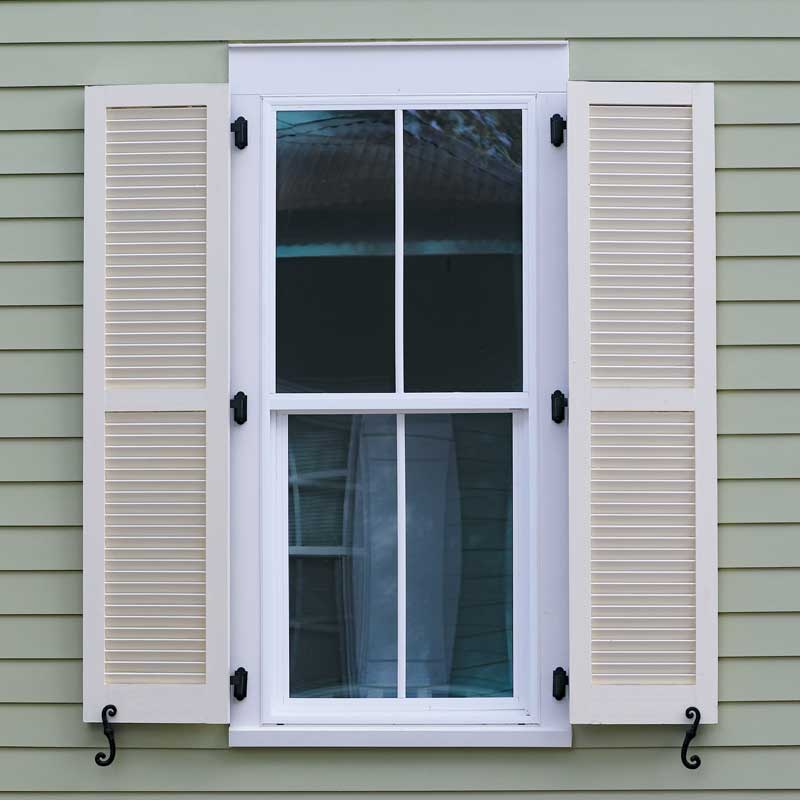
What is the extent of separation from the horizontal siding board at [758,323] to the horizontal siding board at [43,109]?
1.73 m

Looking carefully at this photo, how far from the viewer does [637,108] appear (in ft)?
10.0

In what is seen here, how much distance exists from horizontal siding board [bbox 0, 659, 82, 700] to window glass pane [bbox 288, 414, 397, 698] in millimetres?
553

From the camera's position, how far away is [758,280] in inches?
121

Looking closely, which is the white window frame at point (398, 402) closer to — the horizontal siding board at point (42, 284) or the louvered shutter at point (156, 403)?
the louvered shutter at point (156, 403)

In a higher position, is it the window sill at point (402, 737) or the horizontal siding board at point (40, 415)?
the horizontal siding board at point (40, 415)

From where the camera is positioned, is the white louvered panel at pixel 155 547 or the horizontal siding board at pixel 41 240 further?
the horizontal siding board at pixel 41 240

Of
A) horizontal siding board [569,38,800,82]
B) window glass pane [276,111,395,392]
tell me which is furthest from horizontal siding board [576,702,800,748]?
horizontal siding board [569,38,800,82]

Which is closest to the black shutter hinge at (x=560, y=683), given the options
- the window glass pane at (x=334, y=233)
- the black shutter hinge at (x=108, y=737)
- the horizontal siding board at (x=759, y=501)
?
the horizontal siding board at (x=759, y=501)

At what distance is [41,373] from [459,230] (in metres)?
1.14

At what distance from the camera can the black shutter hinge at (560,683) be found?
3.03 metres

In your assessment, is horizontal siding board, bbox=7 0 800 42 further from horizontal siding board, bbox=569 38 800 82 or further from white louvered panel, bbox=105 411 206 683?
white louvered panel, bbox=105 411 206 683

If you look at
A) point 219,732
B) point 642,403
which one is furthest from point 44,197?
point 642,403

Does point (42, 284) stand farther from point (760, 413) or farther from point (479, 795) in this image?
point (760, 413)

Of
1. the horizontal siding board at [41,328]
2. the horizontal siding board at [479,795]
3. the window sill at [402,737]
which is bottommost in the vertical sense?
the horizontal siding board at [479,795]
